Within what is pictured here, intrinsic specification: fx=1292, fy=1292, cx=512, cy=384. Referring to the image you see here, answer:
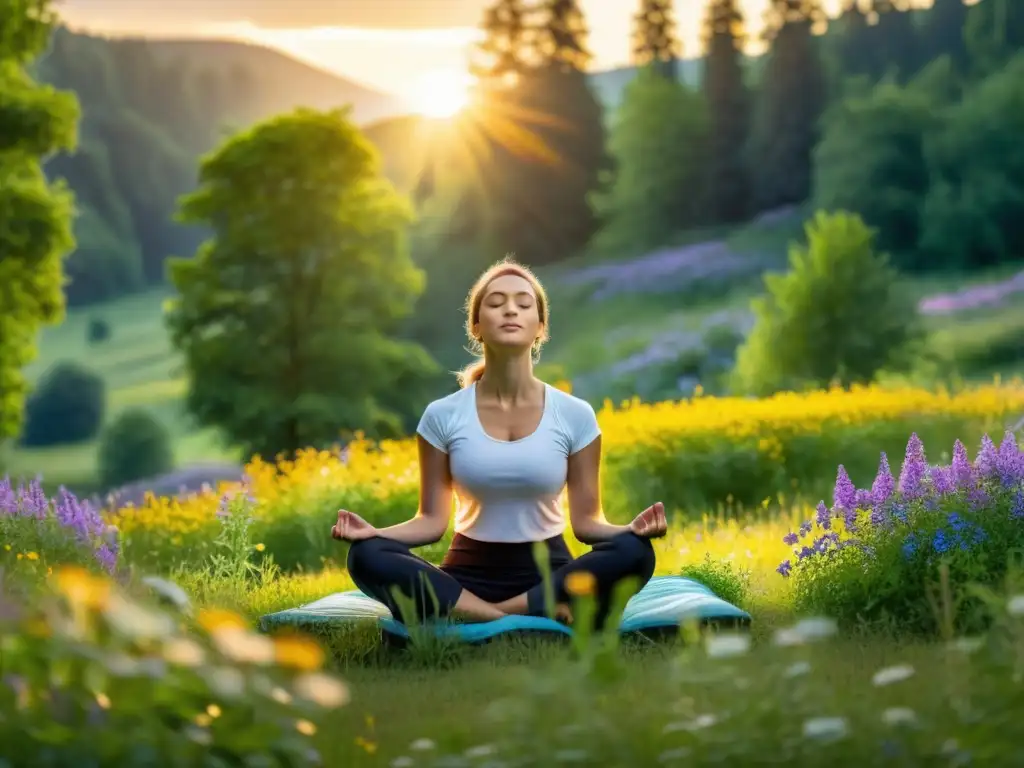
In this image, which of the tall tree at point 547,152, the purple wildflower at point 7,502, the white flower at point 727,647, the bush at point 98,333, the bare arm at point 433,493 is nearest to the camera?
the white flower at point 727,647

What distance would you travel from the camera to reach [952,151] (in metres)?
33.4

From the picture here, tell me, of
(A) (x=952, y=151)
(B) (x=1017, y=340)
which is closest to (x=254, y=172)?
(B) (x=1017, y=340)

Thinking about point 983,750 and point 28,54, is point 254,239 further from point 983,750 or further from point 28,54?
point 983,750

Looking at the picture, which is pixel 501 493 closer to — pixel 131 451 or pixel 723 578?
pixel 723 578

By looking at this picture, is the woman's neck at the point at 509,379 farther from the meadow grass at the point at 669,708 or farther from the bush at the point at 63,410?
the bush at the point at 63,410

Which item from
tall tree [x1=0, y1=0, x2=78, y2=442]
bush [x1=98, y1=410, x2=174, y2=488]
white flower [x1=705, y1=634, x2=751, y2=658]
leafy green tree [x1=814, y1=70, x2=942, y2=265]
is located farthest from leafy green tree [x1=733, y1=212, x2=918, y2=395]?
leafy green tree [x1=814, y1=70, x2=942, y2=265]

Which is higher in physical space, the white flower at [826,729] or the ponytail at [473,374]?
the ponytail at [473,374]

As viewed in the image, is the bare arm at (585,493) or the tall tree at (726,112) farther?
the tall tree at (726,112)

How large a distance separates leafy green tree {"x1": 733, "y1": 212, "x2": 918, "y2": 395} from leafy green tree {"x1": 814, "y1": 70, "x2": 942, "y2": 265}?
1746cm

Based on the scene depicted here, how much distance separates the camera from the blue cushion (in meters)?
5.56

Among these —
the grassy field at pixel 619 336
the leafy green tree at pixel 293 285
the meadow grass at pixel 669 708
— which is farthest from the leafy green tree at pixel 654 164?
the meadow grass at pixel 669 708

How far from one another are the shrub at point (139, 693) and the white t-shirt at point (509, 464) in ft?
7.89

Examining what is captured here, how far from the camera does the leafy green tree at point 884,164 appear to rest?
33.9 meters

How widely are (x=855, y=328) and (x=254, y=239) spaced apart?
8.44 meters
